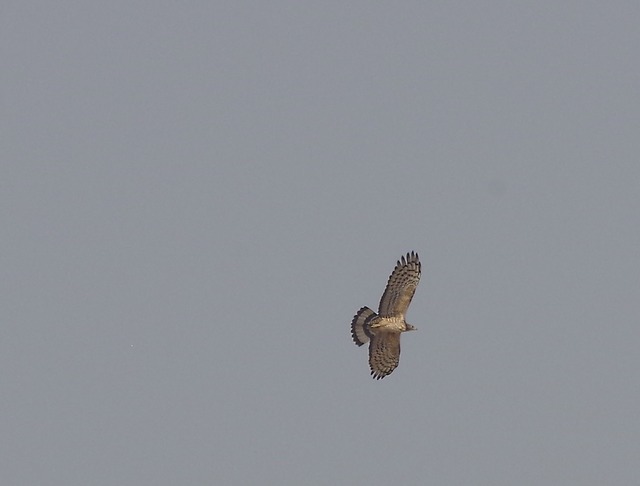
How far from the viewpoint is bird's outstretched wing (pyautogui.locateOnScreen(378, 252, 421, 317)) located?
83.2m

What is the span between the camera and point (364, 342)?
280 ft

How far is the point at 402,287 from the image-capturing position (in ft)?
273

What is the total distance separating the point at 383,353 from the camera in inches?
3374

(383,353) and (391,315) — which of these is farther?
(383,353)

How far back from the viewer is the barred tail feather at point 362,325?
84.6m

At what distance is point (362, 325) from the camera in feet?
278

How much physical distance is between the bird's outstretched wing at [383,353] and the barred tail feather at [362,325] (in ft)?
1.47

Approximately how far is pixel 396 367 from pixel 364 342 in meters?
2.20

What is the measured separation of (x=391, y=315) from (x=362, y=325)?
78.8 inches

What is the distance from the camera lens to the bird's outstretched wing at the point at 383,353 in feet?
278

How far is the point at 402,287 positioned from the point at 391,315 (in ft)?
4.96

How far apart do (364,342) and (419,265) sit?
5.08 meters

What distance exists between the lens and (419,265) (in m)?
83.5

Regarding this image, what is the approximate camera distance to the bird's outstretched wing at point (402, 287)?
83.2 meters
